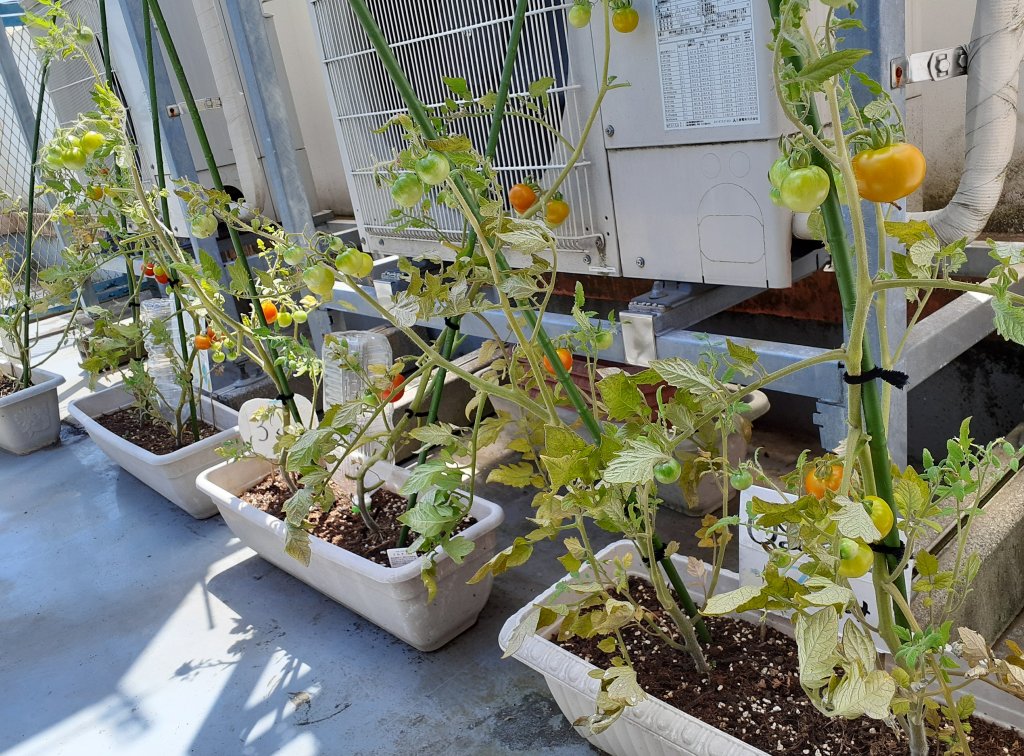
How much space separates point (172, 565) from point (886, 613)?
1.65 m

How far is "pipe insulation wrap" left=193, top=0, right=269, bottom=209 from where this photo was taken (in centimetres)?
195

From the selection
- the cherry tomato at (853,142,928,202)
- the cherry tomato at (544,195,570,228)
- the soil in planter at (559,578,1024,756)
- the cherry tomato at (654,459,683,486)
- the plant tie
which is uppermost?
the cherry tomato at (853,142,928,202)

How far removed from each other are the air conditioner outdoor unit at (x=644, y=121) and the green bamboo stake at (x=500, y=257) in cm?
30

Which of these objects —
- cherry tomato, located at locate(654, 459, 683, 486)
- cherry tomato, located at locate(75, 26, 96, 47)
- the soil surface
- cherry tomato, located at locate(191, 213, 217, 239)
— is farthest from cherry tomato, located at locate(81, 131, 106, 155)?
the soil surface

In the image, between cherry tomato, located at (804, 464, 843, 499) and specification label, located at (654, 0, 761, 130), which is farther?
specification label, located at (654, 0, 761, 130)

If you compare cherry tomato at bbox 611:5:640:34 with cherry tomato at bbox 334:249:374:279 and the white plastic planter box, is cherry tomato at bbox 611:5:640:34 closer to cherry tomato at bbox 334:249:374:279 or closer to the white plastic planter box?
cherry tomato at bbox 334:249:374:279

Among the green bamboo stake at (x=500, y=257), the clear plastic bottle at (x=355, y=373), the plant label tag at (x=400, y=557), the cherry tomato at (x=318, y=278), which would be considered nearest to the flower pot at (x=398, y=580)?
the plant label tag at (x=400, y=557)

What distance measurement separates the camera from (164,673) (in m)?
1.56

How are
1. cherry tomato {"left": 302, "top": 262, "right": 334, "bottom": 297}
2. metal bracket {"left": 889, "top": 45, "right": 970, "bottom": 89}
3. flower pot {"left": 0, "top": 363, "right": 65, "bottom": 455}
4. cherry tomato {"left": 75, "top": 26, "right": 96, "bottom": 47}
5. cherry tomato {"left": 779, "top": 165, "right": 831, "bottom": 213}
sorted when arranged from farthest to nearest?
flower pot {"left": 0, "top": 363, "right": 65, "bottom": 455} < cherry tomato {"left": 75, "top": 26, "right": 96, "bottom": 47} < metal bracket {"left": 889, "top": 45, "right": 970, "bottom": 89} < cherry tomato {"left": 302, "top": 262, "right": 334, "bottom": 297} < cherry tomato {"left": 779, "top": 165, "right": 831, "bottom": 213}

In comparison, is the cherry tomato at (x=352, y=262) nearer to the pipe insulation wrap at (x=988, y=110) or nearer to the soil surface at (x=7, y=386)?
the pipe insulation wrap at (x=988, y=110)

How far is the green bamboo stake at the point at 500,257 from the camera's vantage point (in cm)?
86

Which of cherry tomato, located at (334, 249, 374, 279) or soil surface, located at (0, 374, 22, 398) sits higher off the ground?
cherry tomato, located at (334, 249, 374, 279)

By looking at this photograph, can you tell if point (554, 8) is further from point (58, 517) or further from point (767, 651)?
point (58, 517)

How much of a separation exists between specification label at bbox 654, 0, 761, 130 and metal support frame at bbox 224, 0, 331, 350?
3.13 ft
